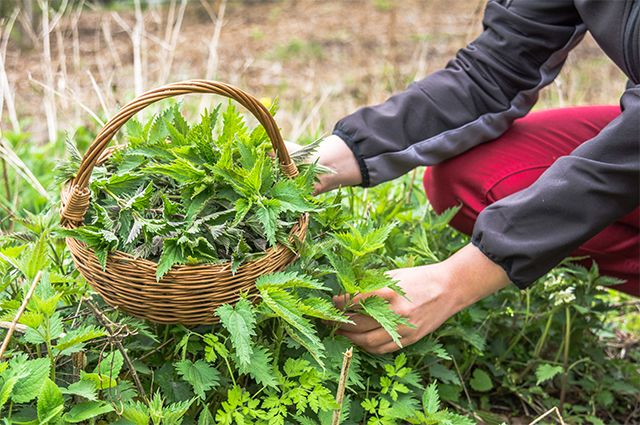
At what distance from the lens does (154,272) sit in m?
1.30

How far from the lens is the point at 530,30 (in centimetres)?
188

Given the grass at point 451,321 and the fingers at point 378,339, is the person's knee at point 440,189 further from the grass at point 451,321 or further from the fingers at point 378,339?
the fingers at point 378,339

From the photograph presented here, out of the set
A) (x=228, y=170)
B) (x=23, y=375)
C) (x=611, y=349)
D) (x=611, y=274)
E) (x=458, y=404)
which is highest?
(x=228, y=170)

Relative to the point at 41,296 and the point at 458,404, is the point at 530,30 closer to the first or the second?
the point at 458,404

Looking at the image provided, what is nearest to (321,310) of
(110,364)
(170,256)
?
(170,256)

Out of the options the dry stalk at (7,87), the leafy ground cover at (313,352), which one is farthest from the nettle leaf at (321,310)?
the dry stalk at (7,87)

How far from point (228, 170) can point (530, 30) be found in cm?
96

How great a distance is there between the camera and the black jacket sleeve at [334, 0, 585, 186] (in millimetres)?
1843

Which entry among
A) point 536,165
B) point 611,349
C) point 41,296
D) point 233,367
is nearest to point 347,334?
point 233,367

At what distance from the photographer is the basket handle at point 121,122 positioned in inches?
50.3

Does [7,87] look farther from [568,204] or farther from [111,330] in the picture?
[568,204]

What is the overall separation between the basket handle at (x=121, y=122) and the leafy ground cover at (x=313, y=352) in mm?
94

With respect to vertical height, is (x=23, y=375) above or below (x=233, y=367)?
above

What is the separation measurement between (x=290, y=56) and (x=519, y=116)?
12.9ft
